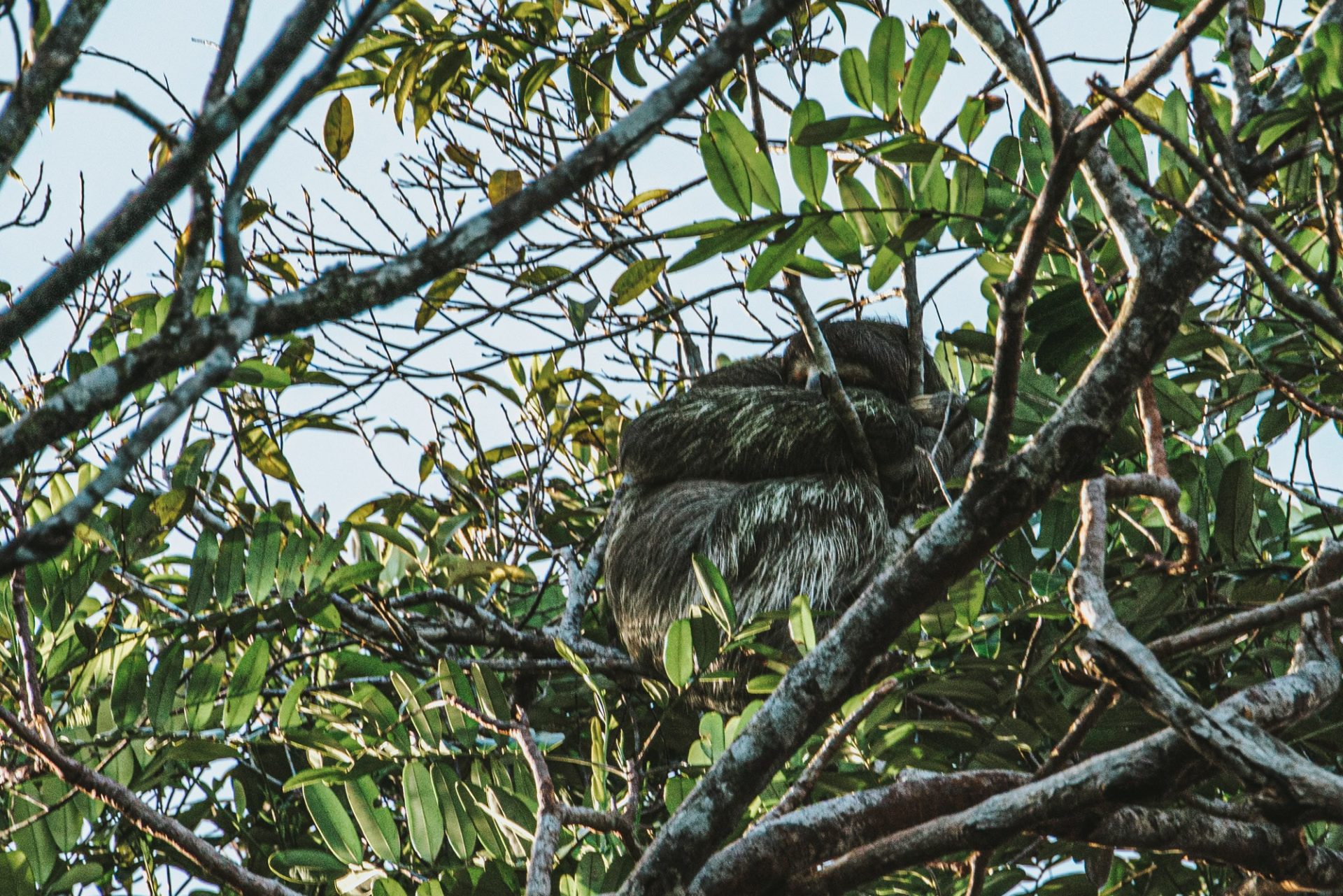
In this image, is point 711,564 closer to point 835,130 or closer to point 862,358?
point 835,130

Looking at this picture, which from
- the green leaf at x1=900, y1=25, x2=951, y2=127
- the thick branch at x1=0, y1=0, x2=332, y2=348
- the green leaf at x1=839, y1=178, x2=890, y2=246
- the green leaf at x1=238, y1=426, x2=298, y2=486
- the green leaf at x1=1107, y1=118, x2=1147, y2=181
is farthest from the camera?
the green leaf at x1=238, y1=426, x2=298, y2=486

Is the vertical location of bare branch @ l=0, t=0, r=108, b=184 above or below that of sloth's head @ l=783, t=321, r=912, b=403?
below

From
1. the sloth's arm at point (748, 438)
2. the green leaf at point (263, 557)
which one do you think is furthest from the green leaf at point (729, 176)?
the sloth's arm at point (748, 438)

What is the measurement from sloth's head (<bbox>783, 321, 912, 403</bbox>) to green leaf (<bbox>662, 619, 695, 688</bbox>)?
2.15 meters

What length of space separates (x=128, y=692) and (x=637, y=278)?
107cm

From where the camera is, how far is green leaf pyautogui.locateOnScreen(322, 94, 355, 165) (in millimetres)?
2994

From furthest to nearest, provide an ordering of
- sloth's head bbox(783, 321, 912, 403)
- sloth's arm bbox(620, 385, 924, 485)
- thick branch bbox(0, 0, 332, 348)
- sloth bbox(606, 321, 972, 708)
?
sloth's head bbox(783, 321, 912, 403) → sloth's arm bbox(620, 385, 924, 485) → sloth bbox(606, 321, 972, 708) → thick branch bbox(0, 0, 332, 348)

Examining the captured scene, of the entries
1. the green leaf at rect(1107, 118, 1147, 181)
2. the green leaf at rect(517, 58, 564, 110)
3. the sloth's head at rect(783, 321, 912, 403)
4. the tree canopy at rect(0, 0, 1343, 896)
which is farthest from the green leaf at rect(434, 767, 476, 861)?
the sloth's head at rect(783, 321, 912, 403)

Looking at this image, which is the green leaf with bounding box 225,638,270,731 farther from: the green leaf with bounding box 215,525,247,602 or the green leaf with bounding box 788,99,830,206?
the green leaf with bounding box 788,99,830,206

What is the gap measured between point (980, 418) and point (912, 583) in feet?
3.72

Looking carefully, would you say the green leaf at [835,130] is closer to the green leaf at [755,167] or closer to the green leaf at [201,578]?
the green leaf at [755,167]

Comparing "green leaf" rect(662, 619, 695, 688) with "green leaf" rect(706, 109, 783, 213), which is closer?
"green leaf" rect(706, 109, 783, 213)

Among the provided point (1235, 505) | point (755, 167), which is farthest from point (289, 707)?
point (1235, 505)

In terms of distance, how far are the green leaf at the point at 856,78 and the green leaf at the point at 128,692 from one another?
1.40 m
